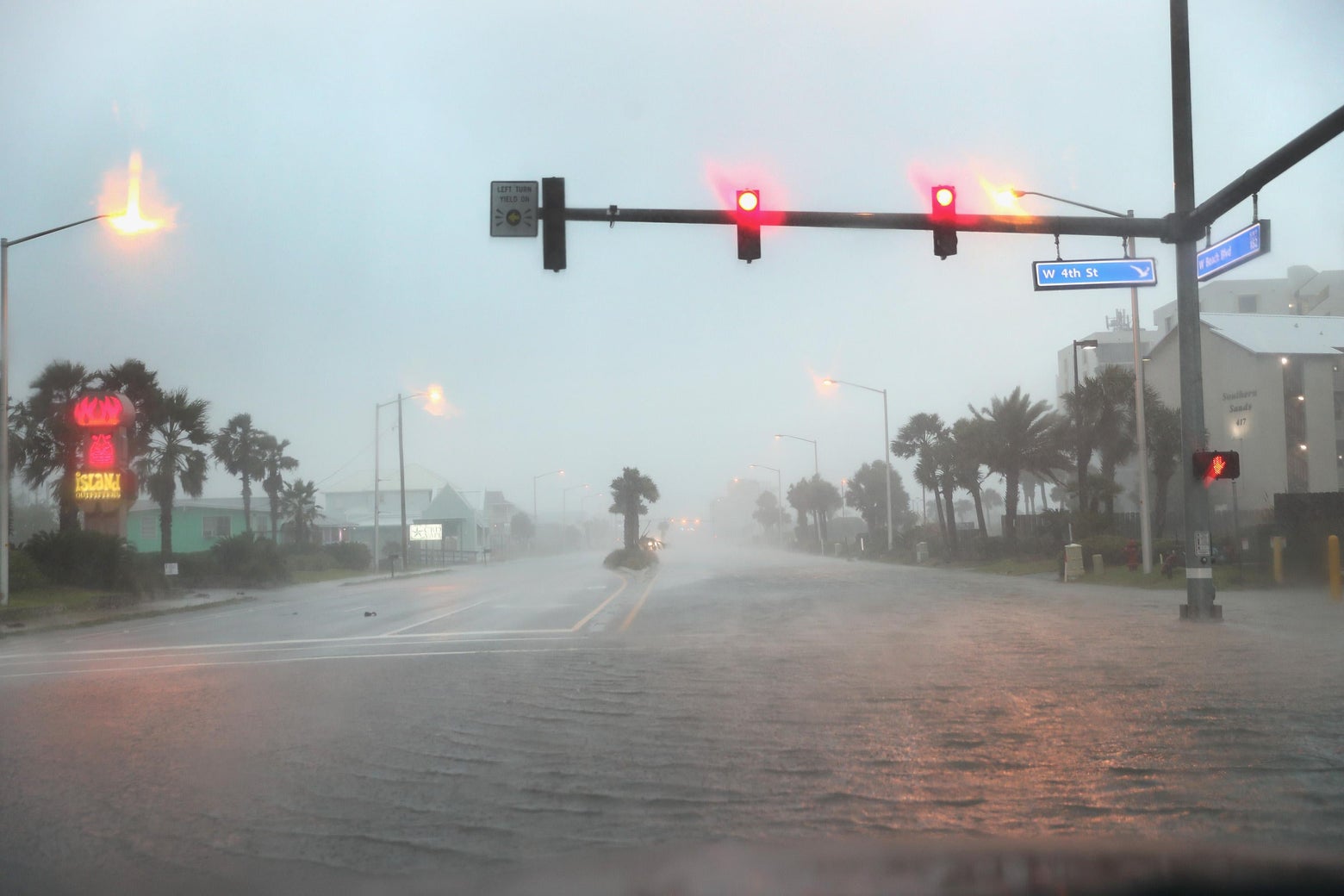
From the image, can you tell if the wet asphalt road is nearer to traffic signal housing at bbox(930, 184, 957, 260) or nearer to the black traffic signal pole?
the black traffic signal pole

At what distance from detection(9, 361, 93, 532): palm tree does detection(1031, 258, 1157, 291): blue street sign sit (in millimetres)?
32210

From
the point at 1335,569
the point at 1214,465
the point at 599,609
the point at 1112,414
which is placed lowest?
the point at 599,609

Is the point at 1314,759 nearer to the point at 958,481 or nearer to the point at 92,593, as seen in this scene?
the point at 92,593

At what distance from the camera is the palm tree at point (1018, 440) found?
50.0 meters

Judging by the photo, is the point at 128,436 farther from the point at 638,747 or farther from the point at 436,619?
the point at 638,747

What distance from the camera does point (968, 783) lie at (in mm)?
6504

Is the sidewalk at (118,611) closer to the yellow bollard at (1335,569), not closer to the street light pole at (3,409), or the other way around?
the street light pole at (3,409)

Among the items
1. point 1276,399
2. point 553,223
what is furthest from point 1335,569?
point 1276,399

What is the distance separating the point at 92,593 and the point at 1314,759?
32857mm

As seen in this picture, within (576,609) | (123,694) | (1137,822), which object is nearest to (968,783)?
(1137,822)

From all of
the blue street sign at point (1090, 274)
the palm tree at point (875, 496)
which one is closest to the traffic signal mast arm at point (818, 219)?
the blue street sign at point (1090, 274)

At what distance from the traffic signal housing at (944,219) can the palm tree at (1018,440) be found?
37274 mm

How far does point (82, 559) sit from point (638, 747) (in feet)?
105

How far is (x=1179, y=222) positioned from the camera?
16.7m
